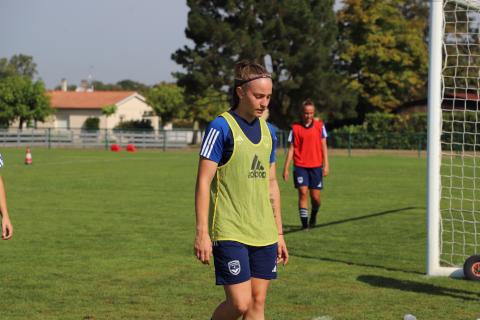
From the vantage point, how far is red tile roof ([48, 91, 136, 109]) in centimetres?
9688

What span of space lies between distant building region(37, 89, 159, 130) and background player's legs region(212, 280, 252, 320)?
90.1 m

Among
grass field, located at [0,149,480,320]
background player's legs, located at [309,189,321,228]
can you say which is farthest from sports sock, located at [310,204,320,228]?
grass field, located at [0,149,480,320]

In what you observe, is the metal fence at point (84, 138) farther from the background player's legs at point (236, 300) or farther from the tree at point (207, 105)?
the background player's legs at point (236, 300)

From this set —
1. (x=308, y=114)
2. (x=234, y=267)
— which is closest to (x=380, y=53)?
(x=308, y=114)

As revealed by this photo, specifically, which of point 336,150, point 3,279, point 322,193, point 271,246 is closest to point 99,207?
point 322,193

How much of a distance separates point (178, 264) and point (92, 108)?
88.3m

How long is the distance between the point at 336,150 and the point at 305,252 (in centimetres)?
3864

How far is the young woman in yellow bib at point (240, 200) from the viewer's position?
16.6 feet

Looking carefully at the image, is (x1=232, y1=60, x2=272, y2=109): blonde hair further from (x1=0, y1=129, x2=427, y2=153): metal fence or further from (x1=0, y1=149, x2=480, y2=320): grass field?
(x1=0, y1=129, x2=427, y2=153): metal fence

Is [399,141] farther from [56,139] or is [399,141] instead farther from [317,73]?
[56,139]

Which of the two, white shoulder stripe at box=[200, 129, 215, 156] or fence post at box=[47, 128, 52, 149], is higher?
white shoulder stripe at box=[200, 129, 215, 156]

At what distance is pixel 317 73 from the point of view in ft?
196

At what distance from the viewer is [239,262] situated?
507cm

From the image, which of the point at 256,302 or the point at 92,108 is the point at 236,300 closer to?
the point at 256,302
